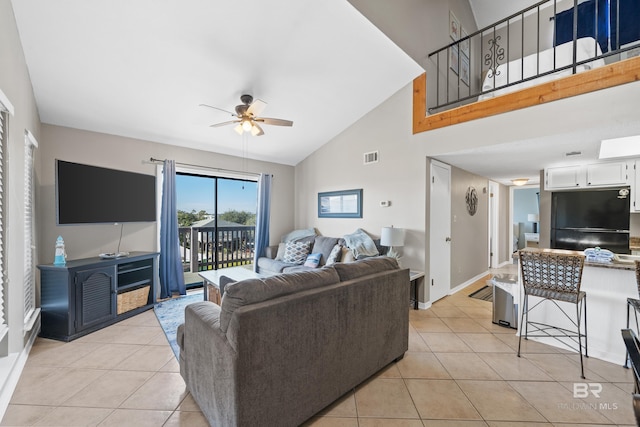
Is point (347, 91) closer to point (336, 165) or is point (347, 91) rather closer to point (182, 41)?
point (336, 165)

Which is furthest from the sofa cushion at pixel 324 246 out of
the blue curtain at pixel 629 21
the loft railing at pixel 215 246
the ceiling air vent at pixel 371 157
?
the blue curtain at pixel 629 21

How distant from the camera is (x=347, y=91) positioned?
3.88 meters

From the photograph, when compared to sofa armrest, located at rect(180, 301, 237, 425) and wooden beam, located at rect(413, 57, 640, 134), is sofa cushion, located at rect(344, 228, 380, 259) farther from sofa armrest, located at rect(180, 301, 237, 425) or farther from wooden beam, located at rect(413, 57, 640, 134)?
sofa armrest, located at rect(180, 301, 237, 425)

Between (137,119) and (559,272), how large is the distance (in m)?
5.01

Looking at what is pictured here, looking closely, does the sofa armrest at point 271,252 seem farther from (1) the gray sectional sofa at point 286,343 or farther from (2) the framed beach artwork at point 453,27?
(2) the framed beach artwork at point 453,27

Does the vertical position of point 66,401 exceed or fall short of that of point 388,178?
it falls short

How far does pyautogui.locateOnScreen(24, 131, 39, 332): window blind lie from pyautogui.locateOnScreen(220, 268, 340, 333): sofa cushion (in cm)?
262

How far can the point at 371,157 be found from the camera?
4.47 meters

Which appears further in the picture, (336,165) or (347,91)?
(336,165)

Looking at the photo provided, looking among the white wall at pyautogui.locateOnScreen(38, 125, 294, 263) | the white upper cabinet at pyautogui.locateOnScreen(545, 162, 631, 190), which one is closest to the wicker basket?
the white wall at pyautogui.locateOnScreen(38, 125, 294, 263)

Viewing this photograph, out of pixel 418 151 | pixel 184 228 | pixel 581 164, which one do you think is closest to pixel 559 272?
pixel 418 151

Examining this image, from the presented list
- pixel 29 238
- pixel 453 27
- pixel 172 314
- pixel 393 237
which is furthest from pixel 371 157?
pixel 29 238

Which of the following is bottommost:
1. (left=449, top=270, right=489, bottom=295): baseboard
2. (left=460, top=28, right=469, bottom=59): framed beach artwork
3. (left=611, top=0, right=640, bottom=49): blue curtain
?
(left=449, top=270, right=489, bottom=295): baseboard

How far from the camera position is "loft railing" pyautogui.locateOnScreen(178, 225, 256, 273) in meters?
5.11
